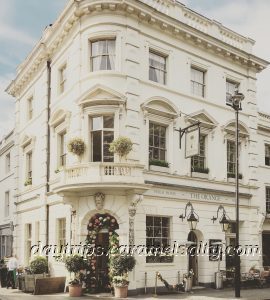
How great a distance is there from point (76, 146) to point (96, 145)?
3.17 feet

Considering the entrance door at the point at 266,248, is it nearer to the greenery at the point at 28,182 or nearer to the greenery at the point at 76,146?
the greenery at the point at 76,146

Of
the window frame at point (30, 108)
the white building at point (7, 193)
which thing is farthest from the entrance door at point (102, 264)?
the white building at point (7, 193)

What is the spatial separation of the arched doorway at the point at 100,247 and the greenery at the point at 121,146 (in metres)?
2.80

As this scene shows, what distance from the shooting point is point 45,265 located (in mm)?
22953

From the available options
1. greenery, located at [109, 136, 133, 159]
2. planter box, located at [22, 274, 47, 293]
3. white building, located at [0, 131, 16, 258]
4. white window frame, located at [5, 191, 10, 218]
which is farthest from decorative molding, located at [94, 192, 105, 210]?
white window frame, located at [5, 191, 10, 218]

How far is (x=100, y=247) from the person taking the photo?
20531mm

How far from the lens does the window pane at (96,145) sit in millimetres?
20703

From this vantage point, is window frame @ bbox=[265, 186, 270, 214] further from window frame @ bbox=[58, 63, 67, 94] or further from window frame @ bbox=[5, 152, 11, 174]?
window frame @ bbox=[5, 152, 11, 174]

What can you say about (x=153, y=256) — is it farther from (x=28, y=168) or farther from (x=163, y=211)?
(x=28, y=168)

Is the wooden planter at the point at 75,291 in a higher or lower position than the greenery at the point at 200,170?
lower

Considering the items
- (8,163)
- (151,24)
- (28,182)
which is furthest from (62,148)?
(8,163)

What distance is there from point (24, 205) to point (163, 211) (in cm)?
1024

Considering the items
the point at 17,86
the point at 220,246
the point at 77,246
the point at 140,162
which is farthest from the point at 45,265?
the point at 17,86

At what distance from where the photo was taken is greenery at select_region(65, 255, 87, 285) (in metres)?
19.3
